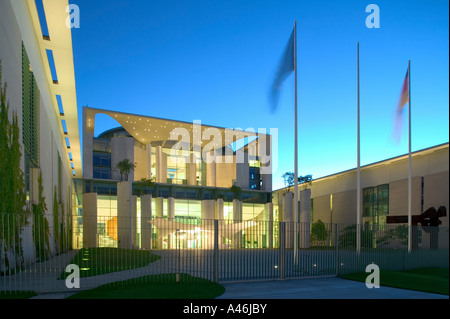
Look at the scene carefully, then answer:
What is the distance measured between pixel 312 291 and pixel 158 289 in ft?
14.9

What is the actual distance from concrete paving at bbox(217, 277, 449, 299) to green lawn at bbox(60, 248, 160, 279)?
3.24 metres

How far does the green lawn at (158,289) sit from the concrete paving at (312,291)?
570 millimetres

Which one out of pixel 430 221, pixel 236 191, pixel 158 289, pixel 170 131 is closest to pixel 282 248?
pixel 158 289

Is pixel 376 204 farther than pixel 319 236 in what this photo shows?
Yes

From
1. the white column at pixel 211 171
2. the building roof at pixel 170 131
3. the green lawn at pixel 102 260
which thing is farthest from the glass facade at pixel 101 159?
the green lawn at pixel 102 260

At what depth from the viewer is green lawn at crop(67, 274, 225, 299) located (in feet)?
33.0

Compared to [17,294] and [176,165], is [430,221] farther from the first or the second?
[176,165]

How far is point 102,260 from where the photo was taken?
11789 mm

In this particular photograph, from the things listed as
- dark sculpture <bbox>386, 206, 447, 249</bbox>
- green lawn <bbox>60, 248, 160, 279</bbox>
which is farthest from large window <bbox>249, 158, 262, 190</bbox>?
green lawn <bbox>60, 248, 160, 279</bbox>

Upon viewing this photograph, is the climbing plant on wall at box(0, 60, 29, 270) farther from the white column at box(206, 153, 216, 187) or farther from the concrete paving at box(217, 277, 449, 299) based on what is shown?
the white column at box(206, 153, 216, 187)

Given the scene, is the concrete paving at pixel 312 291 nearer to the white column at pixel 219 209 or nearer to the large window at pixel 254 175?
the white column at pixel 219 209

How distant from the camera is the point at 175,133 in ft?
185

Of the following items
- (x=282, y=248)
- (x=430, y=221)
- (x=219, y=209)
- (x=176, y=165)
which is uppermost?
(x=176, y=165)
